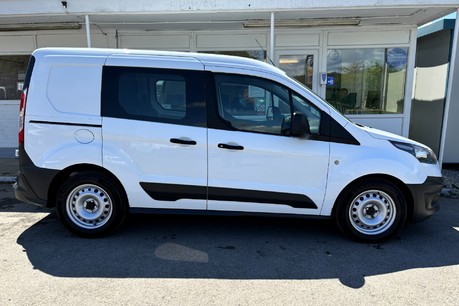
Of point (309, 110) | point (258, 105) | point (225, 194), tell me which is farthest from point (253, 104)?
point (225, 194)

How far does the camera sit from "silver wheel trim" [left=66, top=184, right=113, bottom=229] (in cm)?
401

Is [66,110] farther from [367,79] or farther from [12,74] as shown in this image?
[367,79]

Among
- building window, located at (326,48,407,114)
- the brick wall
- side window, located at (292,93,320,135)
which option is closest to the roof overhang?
building window, located at (326,48,407,114)

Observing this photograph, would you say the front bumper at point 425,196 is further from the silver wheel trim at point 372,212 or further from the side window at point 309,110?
the side window at point 309,110

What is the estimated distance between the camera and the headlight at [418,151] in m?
3.94

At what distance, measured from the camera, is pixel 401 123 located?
8.24 metres

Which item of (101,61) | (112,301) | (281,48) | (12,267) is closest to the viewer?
(112,301)

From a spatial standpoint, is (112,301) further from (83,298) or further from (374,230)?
(374,230)

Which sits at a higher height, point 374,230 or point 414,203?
point 414,203

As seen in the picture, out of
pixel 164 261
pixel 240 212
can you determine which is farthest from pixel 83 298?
pixel 240 212

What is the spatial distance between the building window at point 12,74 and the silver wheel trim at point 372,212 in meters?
8.56

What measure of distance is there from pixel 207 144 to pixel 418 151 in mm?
2397

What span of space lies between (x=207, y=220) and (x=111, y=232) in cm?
121

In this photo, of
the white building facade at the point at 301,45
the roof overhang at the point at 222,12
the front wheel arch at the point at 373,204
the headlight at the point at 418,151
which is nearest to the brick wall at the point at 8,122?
the white building facade at the point at 301,45
